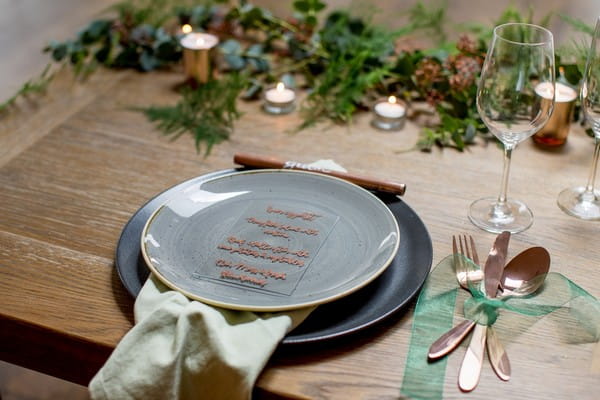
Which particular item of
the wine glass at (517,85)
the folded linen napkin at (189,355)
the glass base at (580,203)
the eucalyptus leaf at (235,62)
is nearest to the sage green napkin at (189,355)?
the folded linen napkin at (189,355)

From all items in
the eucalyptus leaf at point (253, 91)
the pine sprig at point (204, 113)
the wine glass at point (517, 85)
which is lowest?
the eucalyptus leaf at point (253, 91)

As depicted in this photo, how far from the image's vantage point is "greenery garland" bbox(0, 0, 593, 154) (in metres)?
1.24

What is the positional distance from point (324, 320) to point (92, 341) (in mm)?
248

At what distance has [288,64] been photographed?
4.89 ft

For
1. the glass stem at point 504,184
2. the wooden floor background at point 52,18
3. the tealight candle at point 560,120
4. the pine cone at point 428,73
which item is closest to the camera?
the glass stem at point 504,184

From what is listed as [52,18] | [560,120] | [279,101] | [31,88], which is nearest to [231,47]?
[279,101]

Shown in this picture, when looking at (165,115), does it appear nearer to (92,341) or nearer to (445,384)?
(92,341)

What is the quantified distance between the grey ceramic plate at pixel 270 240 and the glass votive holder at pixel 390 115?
1.00 feet

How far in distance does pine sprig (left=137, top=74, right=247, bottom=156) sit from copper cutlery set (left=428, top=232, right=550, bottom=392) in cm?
48

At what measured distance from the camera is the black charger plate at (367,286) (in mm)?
753

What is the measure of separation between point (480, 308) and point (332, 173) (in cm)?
31

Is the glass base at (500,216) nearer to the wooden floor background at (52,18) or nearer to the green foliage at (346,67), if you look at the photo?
the green foliage at (346,67)

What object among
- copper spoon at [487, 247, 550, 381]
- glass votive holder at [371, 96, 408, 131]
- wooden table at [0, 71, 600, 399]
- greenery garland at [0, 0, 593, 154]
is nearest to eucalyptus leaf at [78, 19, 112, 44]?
greenery garland at [0, 0, 593, 154]

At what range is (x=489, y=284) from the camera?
0.81 metres
